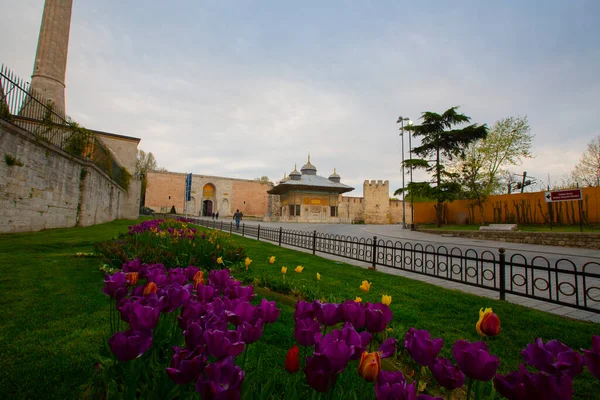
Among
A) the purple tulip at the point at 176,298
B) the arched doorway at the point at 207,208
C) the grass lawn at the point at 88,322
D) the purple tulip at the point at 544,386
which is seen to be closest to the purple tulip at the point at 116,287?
the purple tulip at the point at 176,298

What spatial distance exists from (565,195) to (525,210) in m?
4.43

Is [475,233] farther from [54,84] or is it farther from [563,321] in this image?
[54,84]

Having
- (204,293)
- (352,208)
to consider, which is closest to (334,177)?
(352,208)

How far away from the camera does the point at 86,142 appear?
42.9 feet

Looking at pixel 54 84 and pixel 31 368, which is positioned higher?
pixel 54 84

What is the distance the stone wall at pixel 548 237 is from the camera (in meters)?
11.6

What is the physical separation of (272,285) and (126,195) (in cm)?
2651

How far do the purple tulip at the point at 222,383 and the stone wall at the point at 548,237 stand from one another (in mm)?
15640

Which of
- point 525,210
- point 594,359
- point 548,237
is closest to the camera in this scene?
point 594,359

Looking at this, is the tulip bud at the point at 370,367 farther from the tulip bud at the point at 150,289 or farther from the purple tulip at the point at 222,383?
the tulip bud at the point at 150,289

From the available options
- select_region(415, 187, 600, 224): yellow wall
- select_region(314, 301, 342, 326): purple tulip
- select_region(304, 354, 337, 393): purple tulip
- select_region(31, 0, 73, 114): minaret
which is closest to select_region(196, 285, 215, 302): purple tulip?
select_region(314, 301, 342, 326): purple tulip

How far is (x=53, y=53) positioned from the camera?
17.6 m

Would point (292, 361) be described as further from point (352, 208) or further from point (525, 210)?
point (352, 208)

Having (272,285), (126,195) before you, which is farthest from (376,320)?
(126,195)
